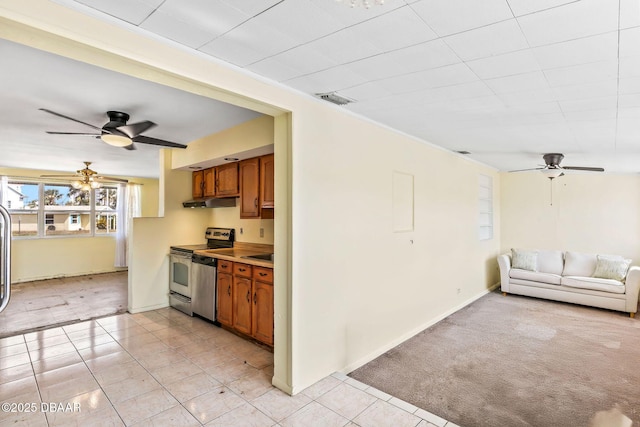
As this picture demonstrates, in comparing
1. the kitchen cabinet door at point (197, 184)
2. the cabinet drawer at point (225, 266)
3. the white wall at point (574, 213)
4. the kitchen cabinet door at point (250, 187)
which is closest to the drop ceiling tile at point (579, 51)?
the kitchen cabinet door at point (250, 187)

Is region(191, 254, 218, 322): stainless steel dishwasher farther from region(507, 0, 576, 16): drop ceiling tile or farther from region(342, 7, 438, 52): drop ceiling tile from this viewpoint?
region(507, 0, 576, 16): drop ceiling tile

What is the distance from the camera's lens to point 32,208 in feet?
23.4

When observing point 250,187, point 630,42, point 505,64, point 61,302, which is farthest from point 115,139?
point 630,42

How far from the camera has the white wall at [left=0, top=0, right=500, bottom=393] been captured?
1747 millimetres

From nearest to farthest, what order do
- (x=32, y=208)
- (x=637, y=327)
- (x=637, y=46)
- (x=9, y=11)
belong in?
1. (x=9, y=11)
2. (x=637, y=46)
3. (x=637, y=327)
4. (x=32, y=208)

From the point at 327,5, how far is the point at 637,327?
225 inches

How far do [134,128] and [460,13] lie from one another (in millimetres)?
3026

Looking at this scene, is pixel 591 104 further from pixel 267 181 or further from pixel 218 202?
pixel 218 202

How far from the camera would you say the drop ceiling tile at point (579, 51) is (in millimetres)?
1784

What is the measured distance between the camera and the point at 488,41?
6.01 feet

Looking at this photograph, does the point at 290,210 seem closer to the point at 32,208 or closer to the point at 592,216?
the point at 592,216

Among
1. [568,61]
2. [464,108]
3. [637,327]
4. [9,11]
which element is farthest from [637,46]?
[637,327]

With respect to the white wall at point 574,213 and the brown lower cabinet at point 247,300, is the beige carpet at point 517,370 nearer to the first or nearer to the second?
the brown lower cabinet at point 247,300

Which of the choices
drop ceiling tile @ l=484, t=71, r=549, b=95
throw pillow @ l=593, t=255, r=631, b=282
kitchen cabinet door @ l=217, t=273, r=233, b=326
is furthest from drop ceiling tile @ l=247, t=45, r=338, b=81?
throw pillow @ l=593, t=255, r=631, b=282
